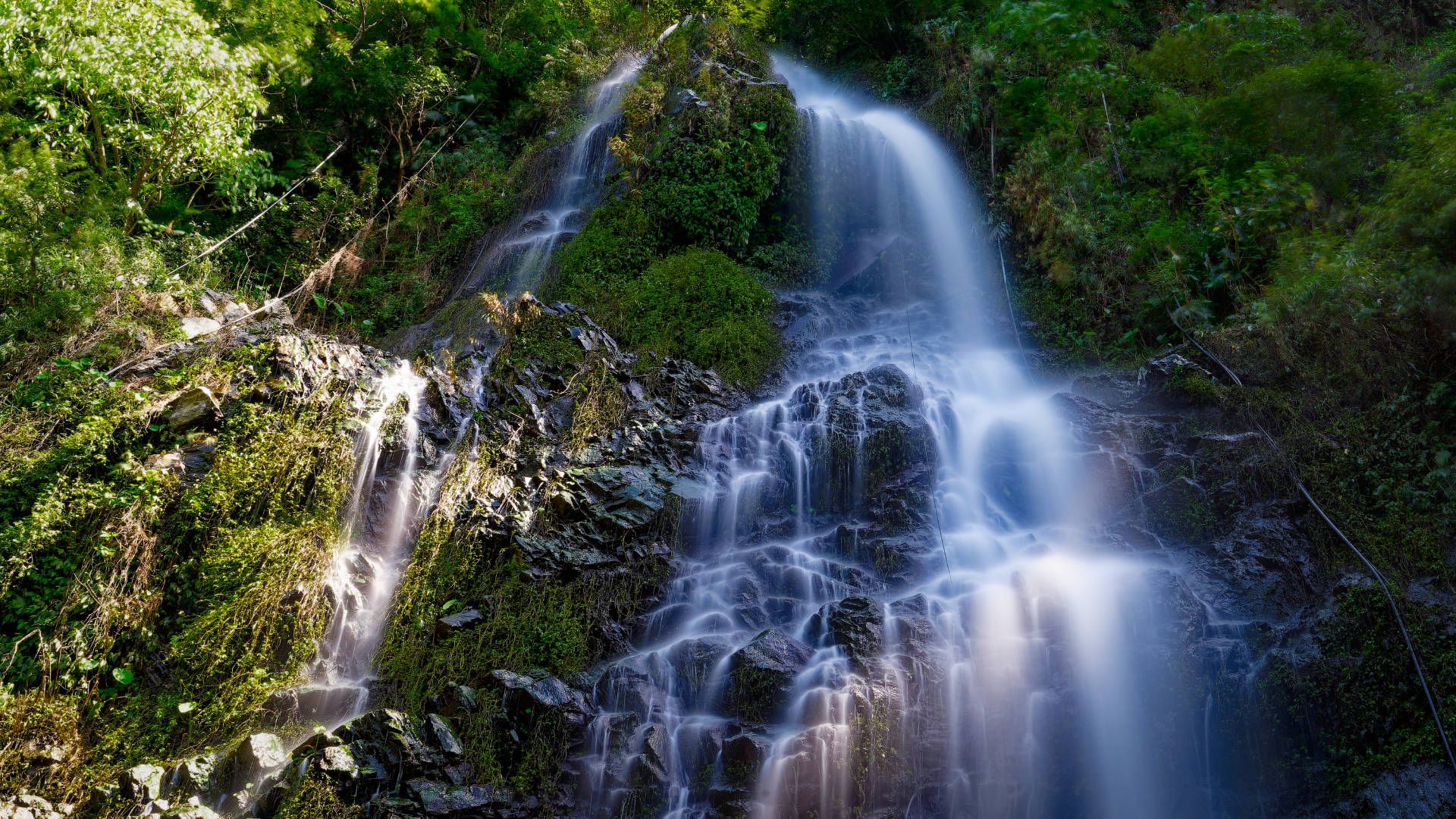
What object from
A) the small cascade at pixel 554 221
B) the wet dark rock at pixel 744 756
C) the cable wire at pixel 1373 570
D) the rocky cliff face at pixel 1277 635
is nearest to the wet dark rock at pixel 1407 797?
the rocky cliff face at pixel 1277 635

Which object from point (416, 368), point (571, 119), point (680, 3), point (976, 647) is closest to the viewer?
point (976, 647)

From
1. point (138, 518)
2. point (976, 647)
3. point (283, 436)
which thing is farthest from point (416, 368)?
point (976, 647)

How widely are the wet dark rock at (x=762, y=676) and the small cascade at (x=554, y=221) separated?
8357 mm

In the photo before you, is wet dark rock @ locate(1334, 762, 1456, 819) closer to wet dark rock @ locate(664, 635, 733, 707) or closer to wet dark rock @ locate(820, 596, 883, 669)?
wet dark rock @ locate(820, 596, 883, 669)

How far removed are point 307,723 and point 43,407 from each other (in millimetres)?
3869

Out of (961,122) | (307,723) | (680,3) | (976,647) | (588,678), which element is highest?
(680,3)

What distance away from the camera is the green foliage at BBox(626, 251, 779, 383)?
11070mm

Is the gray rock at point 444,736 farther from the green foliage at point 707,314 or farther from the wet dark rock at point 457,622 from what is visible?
the green foliage at point 707,314

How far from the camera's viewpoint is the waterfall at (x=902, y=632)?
5590 mm

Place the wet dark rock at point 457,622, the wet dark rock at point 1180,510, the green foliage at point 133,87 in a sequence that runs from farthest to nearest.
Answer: the green foliage at point 133,87 < the wet dark rock at point 1180,510 < the wet dark rock at point 457,622

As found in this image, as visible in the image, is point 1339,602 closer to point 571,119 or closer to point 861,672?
point 861,672

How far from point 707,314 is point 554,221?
4.09 m

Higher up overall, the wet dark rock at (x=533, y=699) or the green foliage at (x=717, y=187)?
the green foliage at (x=717, y=187)

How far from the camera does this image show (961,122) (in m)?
14.7
